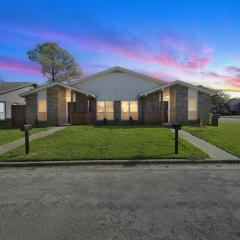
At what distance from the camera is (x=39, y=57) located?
61.4m

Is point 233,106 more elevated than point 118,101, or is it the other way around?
point 233,106

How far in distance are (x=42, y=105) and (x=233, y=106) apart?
68200 mm

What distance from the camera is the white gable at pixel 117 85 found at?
98.7ft

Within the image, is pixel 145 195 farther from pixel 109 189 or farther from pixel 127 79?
pixel 127 79

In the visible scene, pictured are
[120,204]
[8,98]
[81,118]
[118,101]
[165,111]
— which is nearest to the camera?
[120,204]

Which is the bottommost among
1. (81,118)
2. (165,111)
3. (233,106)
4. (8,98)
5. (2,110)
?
(81,118)

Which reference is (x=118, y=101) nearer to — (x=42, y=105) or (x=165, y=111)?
(x=165, y=111)

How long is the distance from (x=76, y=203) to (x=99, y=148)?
6747 mm

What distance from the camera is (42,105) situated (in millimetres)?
28359

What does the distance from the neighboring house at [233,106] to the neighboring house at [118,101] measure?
186 ft

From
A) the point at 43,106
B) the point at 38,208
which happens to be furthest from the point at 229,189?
the point at 43,106

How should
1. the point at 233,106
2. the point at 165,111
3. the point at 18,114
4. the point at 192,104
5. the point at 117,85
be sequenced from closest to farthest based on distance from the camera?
the point at 192,104, the point at 18,114, the point at 165,111, the point at 117,85, the point at 233,106

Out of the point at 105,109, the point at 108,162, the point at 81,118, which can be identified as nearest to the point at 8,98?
the point at 81,118

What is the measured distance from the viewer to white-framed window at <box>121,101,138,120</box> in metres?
30.0
